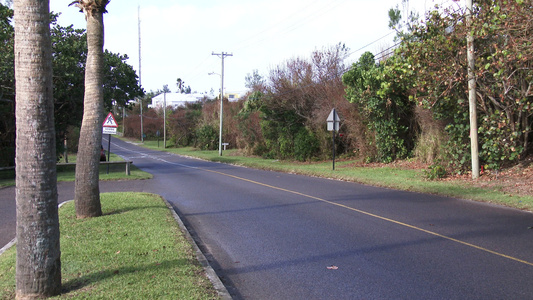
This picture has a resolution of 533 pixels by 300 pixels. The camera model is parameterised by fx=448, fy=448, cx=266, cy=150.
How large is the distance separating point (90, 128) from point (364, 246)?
19.9 feet

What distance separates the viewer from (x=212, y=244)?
315 inches

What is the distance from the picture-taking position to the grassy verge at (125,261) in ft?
16.6

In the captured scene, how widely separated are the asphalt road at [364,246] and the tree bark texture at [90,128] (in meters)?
2.22

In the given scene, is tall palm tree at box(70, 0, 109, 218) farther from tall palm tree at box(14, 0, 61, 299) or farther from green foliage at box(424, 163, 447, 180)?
green foliage at box(424, 163, 447, 180)

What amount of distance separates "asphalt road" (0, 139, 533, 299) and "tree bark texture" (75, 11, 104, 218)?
7.27ft

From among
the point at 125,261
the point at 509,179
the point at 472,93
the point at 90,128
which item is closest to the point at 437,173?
the point at 509,179

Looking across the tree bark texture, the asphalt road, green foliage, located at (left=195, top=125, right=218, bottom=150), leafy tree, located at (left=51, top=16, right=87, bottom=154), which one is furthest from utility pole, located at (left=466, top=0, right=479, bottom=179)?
green foliage, located at (left=195, top=125, right=218, bottom=150)

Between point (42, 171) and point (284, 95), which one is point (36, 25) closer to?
point (42, 171)

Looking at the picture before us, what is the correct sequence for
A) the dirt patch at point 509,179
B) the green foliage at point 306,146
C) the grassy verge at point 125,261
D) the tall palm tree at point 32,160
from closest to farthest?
1. the tall palm tree at point 32,160
2. the grassy verge at point 125,261
3. the dirt patch at point 509,179
4. the green foliage at point 306,146

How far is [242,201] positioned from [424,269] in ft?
24.1

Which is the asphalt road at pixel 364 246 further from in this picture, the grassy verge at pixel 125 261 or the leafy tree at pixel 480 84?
the leafy tree at pixel 480 84

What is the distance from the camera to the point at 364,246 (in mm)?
7582

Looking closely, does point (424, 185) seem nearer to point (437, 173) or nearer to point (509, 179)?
point (437, 173)

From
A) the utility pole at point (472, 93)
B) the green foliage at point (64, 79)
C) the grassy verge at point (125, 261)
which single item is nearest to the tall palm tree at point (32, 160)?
the grassy verge at point (125, 261)
